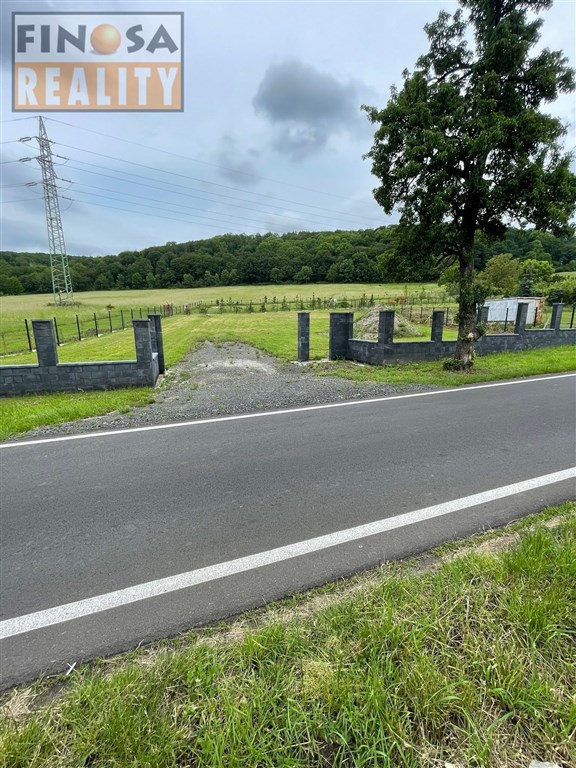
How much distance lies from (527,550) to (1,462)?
5022 mm

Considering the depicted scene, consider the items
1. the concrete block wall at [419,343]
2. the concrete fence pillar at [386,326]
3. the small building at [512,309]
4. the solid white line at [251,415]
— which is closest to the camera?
the solid white line at [251,415]

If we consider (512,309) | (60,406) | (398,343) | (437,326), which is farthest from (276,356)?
(512,309)

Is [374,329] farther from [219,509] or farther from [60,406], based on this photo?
[219,509]

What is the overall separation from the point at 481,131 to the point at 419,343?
5307mm

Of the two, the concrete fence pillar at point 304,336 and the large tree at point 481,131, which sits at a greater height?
the large tree at point 481,131

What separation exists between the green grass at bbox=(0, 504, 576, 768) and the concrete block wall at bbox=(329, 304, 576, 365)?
897 cm

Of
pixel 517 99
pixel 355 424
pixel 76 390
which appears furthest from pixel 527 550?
pixel 517 99

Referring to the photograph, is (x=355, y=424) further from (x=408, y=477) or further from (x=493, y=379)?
(x=493, y=379)

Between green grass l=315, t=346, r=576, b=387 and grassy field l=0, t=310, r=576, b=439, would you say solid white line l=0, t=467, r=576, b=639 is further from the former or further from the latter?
green grass l=315, t=346, r=576, b=387

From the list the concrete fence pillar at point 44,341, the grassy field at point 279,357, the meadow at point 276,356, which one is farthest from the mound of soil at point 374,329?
the concrete fence pillar at point 44,341

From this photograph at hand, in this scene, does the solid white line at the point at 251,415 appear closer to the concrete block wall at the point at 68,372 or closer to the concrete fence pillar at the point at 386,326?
the concrete block wall at the point at 68,372

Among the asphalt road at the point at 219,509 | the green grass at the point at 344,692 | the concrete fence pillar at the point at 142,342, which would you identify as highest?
the concrete fence pillar at the point at 142,342

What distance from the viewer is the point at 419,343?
1100cm

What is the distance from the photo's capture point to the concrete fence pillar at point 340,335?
38.0 feet
